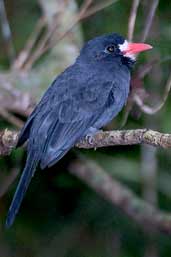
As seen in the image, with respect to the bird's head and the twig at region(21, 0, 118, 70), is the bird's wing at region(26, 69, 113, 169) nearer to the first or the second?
the bird's head

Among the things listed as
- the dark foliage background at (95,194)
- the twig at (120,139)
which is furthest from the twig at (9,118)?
the twig at (120,139)

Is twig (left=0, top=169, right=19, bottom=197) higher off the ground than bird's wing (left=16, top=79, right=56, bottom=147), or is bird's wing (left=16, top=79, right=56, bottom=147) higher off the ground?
bird's wing (left=16, top=79, right=56, bottom=147)

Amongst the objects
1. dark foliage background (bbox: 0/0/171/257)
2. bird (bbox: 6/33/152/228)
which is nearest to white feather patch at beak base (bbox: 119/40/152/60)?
bird (bbox: 6/33/152/228)

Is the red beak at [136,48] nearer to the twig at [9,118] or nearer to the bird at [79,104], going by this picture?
the bird at [79,104]

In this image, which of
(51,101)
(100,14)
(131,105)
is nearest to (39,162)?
(51,101)

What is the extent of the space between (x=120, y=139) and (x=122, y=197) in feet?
5.33

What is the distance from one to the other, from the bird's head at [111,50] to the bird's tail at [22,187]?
43.3 inches

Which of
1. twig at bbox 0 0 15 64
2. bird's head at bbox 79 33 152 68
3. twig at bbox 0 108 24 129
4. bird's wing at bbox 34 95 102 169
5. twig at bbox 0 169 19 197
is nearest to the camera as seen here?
bird's wing at bbox 34 95 102 169

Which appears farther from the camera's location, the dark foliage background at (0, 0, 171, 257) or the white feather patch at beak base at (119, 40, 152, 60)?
the dark foliage background at (0, 0, 171, 257)

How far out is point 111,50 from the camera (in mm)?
5543

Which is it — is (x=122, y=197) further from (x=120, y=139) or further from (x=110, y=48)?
(x=120, y=139)

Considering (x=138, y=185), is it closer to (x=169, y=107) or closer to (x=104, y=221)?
(x=104, y=221)

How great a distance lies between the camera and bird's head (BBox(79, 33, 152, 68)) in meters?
5.46

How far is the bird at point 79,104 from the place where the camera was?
4.82 meters
